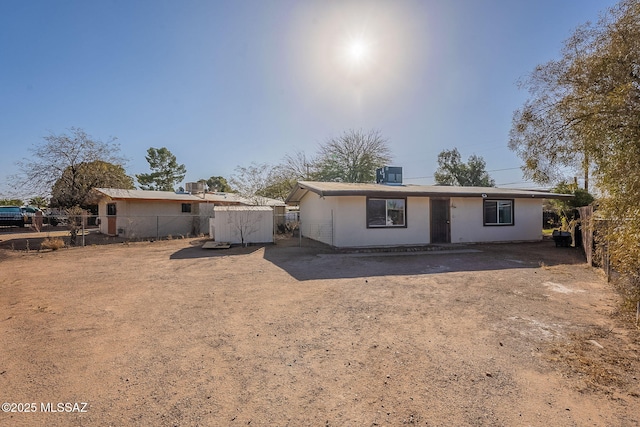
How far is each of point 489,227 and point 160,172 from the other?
3848 centimetres

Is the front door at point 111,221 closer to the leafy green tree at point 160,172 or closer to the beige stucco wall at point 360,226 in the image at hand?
the beige stucco wall at point 360,226

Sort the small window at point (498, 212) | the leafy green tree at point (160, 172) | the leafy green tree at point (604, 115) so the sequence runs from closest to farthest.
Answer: the leafy green tree at point (604, 115)
the small window at point (498, 212)
the leafy green tree at point (160, 172)

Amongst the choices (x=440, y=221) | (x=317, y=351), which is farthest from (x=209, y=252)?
(x=440, y=221)

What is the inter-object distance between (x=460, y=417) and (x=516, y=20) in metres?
11.6

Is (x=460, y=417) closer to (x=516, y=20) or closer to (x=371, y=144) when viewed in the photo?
(x=516, y=20)

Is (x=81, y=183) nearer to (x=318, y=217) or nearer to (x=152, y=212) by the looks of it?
(x=152, y=212)

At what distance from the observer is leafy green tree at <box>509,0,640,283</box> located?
3967mm

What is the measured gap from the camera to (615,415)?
246 centimetres

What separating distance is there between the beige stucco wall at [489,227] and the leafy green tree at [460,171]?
63.5ft

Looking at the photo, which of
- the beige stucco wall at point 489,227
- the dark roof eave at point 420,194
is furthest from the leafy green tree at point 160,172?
the beige stucco wall at point 489,227

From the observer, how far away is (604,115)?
4.56 metres

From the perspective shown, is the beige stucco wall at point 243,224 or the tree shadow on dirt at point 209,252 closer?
the tree shadow on dirt at point 209,252

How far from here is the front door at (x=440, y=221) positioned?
13.5 metres

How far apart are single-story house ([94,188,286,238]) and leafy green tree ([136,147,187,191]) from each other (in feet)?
62.8
